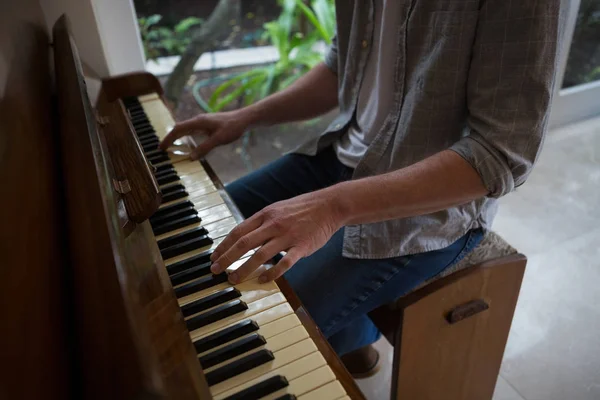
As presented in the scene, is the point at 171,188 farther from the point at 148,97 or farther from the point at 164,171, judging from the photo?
the point at 148,97

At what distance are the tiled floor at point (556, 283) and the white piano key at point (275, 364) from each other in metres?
0.87

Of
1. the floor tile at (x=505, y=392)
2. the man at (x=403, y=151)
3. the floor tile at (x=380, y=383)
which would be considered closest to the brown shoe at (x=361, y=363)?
the floor tile at (x=380, y=383)

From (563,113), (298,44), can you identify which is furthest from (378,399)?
(563,113)

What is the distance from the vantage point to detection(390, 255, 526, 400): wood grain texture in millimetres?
925

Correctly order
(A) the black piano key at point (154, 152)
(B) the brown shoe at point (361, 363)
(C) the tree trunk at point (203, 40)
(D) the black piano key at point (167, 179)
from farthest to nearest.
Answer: (C) the tree trunk at point (203, 40) → (B) the brown shoe at point (361, 363) → (A) the black piano key at point (154, 152) → (D) the black piano key at point (167, 179)

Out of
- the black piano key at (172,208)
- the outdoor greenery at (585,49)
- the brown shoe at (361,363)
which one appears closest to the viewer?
the black piano key at (172,208)

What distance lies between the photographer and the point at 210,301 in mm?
661

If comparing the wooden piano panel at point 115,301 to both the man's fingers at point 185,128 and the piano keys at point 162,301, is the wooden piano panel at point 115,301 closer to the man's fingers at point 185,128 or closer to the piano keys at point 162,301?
the piano keys at point 162,301

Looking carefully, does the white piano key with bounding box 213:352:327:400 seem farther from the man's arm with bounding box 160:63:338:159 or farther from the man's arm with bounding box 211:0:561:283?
the man's arm with bounding box 160:63:338:159

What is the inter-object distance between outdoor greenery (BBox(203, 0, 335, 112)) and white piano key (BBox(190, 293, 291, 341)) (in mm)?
1312

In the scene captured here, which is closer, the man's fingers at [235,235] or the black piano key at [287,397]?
the black piano key at [287,397]

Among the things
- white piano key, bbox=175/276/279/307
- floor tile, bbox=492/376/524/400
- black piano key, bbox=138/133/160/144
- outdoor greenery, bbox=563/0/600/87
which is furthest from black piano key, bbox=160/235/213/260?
outdoor greenery, bbox=563/0/600/87

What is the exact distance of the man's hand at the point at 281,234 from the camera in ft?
2.29

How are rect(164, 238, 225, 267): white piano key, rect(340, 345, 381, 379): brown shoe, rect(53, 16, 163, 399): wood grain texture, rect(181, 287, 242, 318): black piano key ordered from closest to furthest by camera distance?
1. rect(53, 16, 163, 399): wood grain texture
2. rect(181, 287, 242, 318): black piano key
3. rect(164, 238, 225, 267): white piano key
4. rect(340, 345, 381, 379): brown shoe
